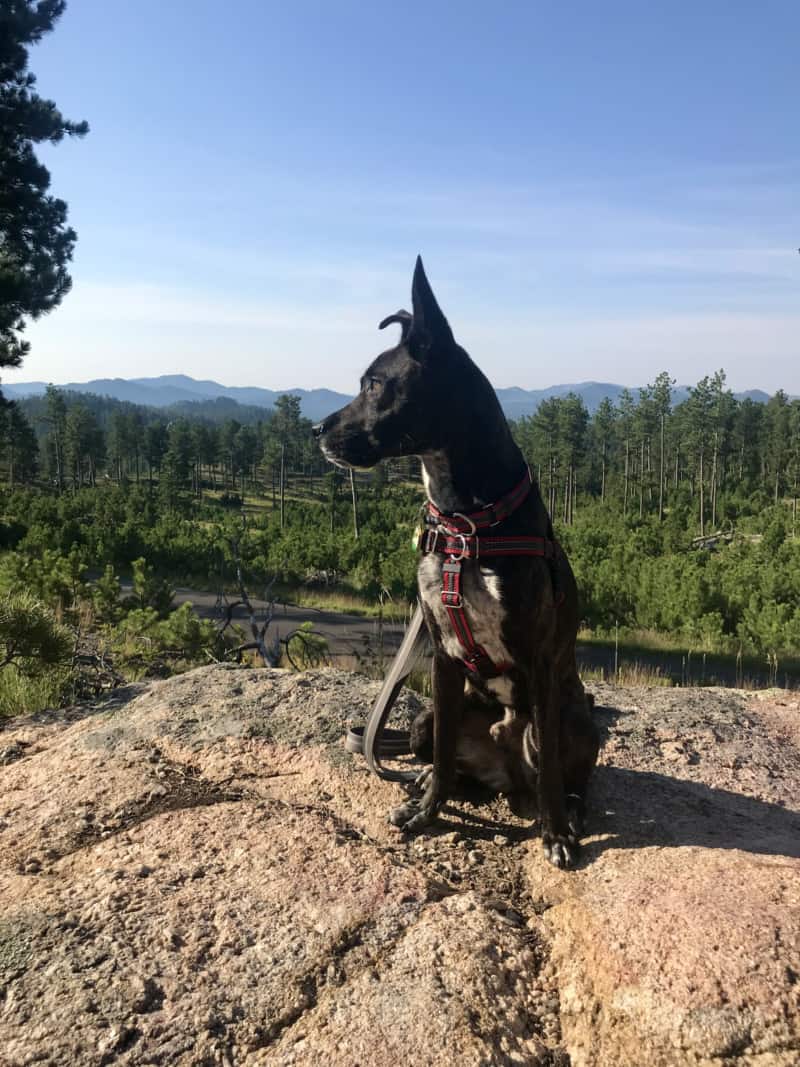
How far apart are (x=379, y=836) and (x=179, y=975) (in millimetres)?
1224

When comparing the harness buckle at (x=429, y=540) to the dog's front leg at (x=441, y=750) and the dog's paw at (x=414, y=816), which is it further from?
the dog's paw at (x=414, y=816)

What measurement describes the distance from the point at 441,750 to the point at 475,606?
0.83 m

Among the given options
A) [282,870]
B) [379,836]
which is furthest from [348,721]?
[282,870]

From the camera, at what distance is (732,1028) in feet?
6.35

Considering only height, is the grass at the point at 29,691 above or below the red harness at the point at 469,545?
below

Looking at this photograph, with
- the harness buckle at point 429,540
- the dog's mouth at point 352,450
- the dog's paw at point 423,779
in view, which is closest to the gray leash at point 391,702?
the dog's paw at point 423,779

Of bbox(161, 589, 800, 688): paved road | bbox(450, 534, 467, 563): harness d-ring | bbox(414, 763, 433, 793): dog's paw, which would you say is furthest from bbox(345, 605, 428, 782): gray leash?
bbox(161, 589, 800, 688): paved road

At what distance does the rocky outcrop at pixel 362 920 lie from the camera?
1.97 meters

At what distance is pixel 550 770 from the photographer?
10.1ft

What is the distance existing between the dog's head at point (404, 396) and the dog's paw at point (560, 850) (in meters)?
1.71

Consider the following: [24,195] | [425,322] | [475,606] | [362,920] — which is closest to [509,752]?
[475,606]

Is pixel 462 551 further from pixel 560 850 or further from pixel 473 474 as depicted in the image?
pixel 560 850

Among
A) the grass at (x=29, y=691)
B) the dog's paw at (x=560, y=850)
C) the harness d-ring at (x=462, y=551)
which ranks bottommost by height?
the grass at (x=29, y=691)

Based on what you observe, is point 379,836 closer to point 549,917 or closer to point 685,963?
point 549,917
